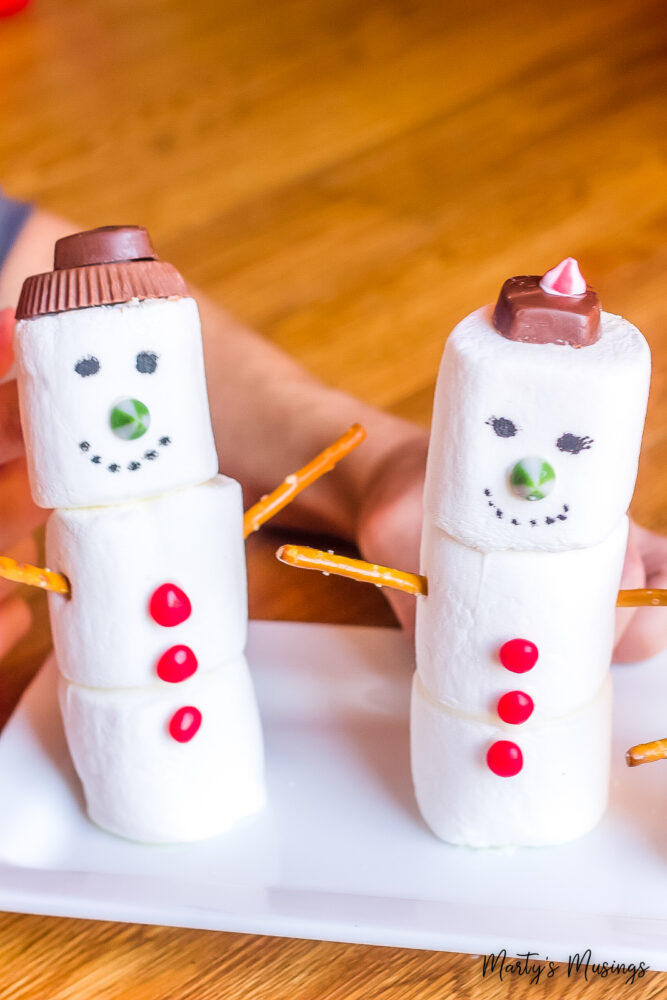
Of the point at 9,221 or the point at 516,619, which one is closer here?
the point at 516,619

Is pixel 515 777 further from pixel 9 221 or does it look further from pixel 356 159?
pixel 356 159

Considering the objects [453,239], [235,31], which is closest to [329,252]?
[453,239]

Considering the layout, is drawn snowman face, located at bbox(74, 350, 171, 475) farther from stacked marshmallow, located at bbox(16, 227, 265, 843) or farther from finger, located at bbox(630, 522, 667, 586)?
finger, located at bbox(630, 522, 667, 586)

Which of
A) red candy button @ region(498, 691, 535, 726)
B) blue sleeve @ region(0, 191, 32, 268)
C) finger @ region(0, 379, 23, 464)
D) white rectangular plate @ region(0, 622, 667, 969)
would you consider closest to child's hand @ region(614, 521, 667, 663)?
white rectangular plate @ region(0, 622, 667, 969)

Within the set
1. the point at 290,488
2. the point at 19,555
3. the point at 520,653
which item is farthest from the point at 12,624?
the point at 520,653

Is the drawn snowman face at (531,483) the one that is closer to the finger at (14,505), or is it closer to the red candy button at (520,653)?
the red candy button at (520,653)

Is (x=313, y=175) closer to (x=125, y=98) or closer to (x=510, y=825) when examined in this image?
(x=125, y=98)

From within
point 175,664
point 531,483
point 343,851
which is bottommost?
point 343,851
